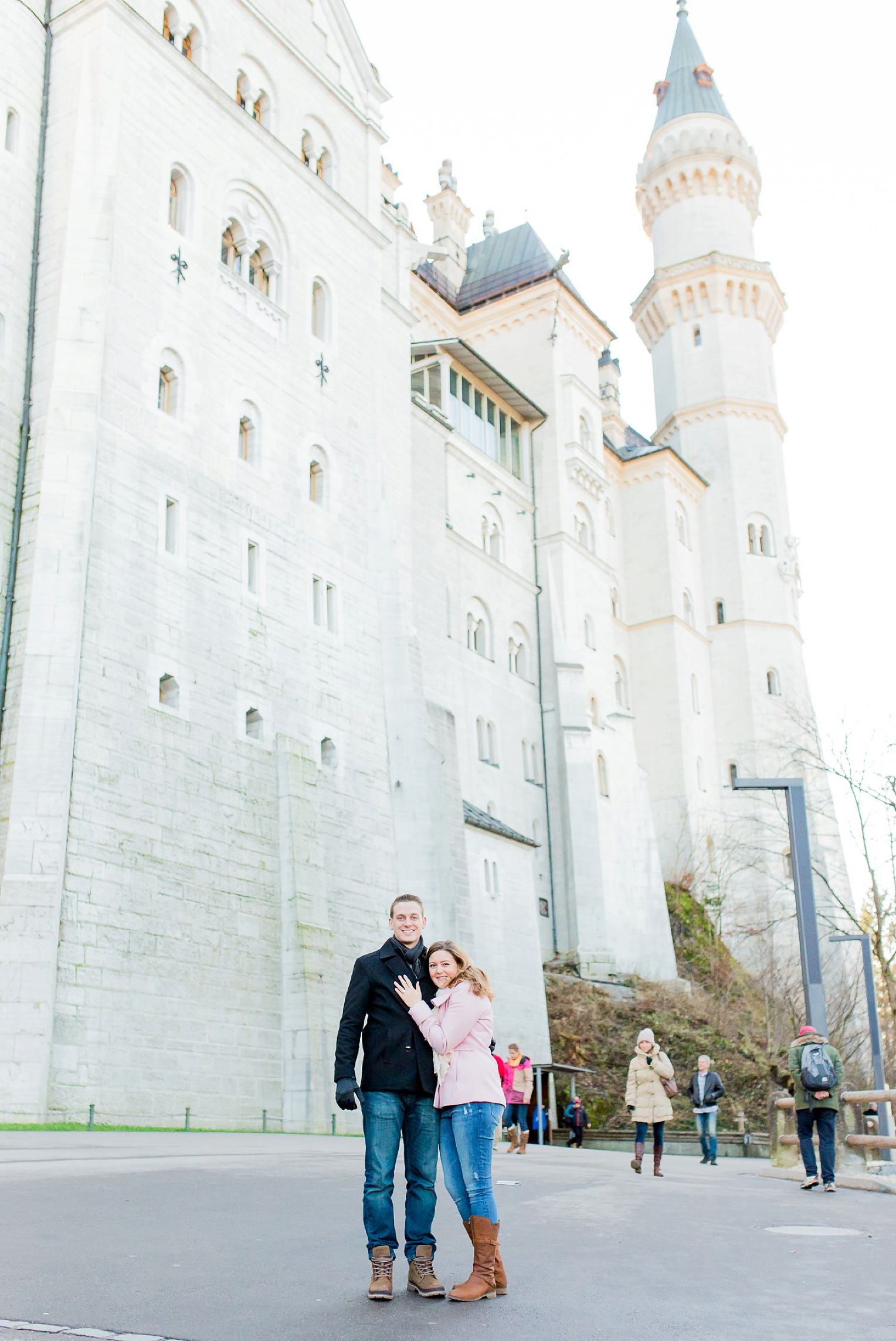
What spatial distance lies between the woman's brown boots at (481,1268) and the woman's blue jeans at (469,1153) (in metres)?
0.06

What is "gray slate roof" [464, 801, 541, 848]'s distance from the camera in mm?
30984

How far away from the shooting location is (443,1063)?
5.80 metres

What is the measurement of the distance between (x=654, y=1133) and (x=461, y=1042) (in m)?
8.72

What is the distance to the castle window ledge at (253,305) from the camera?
82.6 ft

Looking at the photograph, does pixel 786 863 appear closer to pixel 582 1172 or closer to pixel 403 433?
pixel 403 433

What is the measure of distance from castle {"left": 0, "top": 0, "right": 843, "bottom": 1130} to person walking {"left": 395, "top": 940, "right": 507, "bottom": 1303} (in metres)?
12.3

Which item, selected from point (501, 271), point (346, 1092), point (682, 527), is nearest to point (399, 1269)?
point (346, 1092)

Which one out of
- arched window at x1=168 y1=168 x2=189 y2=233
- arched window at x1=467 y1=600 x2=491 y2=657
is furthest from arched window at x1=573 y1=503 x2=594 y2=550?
arched window at x1=168 y1=168 x2=189 y2=233

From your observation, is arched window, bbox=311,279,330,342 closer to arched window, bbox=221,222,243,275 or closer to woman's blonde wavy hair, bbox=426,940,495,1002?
arched window, bbox=221,222,243,275

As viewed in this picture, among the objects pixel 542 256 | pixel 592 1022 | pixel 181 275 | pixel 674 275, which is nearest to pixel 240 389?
pixel 181 275

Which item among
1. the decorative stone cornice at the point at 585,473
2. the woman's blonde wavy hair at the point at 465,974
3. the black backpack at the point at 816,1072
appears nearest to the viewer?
the woman's blonde wavy hair at the point at 465,974

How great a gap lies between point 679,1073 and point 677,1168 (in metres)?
17.5

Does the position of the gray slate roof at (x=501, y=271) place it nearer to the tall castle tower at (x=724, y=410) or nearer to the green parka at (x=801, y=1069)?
the tall castle tower at (x=724, y=410)

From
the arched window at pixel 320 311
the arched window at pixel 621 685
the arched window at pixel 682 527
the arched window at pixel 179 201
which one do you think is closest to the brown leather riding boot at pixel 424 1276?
the arched window at pixel 179 201
